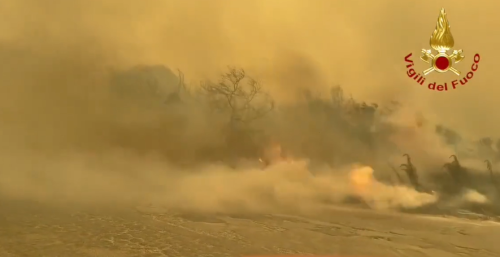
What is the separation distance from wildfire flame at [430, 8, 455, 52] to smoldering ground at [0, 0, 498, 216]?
1.5 inches

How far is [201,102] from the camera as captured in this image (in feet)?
7.51

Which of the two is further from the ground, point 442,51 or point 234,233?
point 442,51

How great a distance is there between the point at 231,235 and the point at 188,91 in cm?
75

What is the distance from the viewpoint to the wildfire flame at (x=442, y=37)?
2281mm

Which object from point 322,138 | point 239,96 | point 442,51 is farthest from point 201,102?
point 442,51

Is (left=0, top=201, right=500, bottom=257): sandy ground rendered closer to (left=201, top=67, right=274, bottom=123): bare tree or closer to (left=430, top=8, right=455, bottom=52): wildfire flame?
(left=201, top=67, right=274, bottom=123): bare tree

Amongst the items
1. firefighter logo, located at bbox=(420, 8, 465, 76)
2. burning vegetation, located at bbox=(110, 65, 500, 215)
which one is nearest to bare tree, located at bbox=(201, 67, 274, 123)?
burning vegetation, located at bbox=(110, 65, 500, 215)

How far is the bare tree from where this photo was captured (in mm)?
2287

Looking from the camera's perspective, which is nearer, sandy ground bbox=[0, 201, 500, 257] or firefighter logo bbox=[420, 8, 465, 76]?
sandy ground bbox=[0, 201, 500, 257]

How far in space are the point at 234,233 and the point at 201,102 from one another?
678 millimetres

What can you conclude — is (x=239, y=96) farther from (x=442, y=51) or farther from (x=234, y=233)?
(x=442, y=51)

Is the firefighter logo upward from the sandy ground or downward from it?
upward

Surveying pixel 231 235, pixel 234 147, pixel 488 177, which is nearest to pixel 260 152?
pixel 234 147

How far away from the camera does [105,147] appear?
7.24 ft
